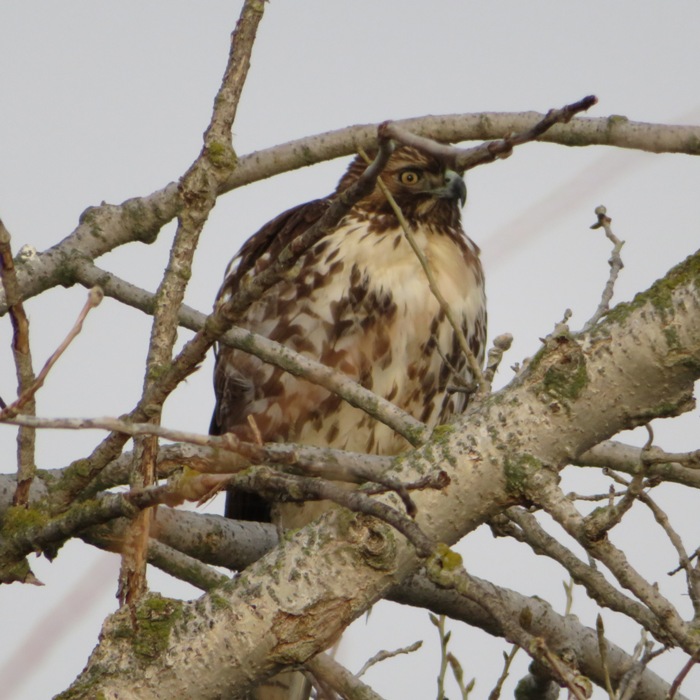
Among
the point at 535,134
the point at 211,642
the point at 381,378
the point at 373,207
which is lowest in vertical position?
the point at 211,642

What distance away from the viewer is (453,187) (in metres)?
5.11

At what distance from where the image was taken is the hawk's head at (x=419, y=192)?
514 centimetres

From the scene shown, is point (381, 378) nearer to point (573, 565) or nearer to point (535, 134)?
point (573, 565)

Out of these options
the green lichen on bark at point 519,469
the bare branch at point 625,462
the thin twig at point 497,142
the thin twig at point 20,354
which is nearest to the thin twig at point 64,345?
the thin twig at point 20,354

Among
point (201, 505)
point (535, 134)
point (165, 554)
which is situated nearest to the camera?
point (535, 134)

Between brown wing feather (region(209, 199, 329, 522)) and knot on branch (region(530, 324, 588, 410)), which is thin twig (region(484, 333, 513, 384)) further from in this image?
brown wing feather (region(209, 199, 329, 522))

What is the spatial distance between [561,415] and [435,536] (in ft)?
1.02

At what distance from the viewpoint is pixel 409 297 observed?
15.9 ft

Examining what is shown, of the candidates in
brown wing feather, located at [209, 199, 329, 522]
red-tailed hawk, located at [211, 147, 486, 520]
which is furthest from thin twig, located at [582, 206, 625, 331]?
brown wing feather, located at [209, 199, 329, 522]

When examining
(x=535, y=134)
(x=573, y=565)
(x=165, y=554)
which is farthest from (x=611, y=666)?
(x=535, y=134)

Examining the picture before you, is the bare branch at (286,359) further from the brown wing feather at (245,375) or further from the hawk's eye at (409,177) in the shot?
the hawk's eye at (409,177)

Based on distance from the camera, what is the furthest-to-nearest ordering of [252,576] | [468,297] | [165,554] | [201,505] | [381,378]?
[468,297]
[381,378]
[165,554]
[252,576]
[201,505]

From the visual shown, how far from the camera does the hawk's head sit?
514cm

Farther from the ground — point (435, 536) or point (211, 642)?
point (435, 536)
